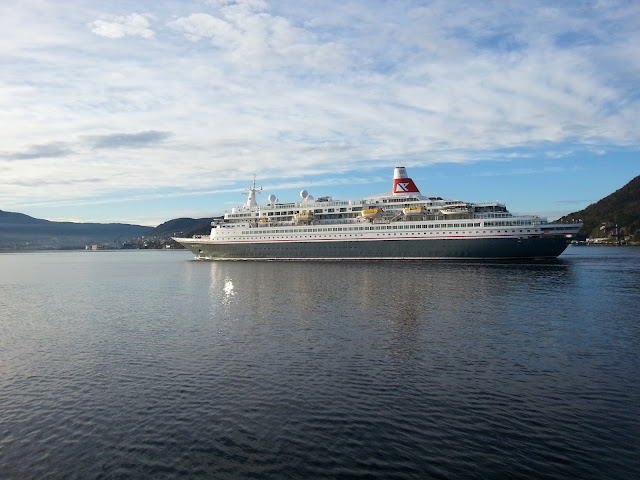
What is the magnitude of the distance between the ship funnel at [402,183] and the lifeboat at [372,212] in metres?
6.69

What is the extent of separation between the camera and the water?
11039 mm

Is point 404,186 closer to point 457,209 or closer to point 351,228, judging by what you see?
point 351,228

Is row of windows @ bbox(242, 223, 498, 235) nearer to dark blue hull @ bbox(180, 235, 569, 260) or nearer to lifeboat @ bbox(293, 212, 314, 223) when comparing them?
dark blue hull @ bbox(180, 235, 569, 260)

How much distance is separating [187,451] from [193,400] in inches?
→ 139

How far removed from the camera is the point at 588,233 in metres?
200

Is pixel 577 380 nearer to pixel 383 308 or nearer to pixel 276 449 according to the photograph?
pixel 276 449

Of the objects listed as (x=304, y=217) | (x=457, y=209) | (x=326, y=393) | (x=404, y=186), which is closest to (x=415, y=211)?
(x=457, y=209)

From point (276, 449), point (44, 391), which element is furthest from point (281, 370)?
point (44, 391)

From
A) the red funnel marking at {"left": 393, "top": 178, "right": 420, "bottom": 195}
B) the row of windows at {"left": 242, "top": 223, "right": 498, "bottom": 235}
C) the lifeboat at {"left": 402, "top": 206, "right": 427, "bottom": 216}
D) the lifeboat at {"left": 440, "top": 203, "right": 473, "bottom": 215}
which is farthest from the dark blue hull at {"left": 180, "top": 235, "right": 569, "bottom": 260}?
the red funnel marking at {"left": 393, "top": 178, "right": 420, "bottom": 195}

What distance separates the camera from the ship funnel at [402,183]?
87.7 metres

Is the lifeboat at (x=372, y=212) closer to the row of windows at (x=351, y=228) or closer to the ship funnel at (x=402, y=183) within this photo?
the row of windows at (x=351, y=228)

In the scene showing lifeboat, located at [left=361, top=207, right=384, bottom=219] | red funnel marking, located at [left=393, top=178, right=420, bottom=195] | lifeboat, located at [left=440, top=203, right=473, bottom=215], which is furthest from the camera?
red funnel marking, located at [left=393, top=178, right=420, bottom=195]

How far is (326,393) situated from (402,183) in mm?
76293

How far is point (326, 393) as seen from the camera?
1538 cm
